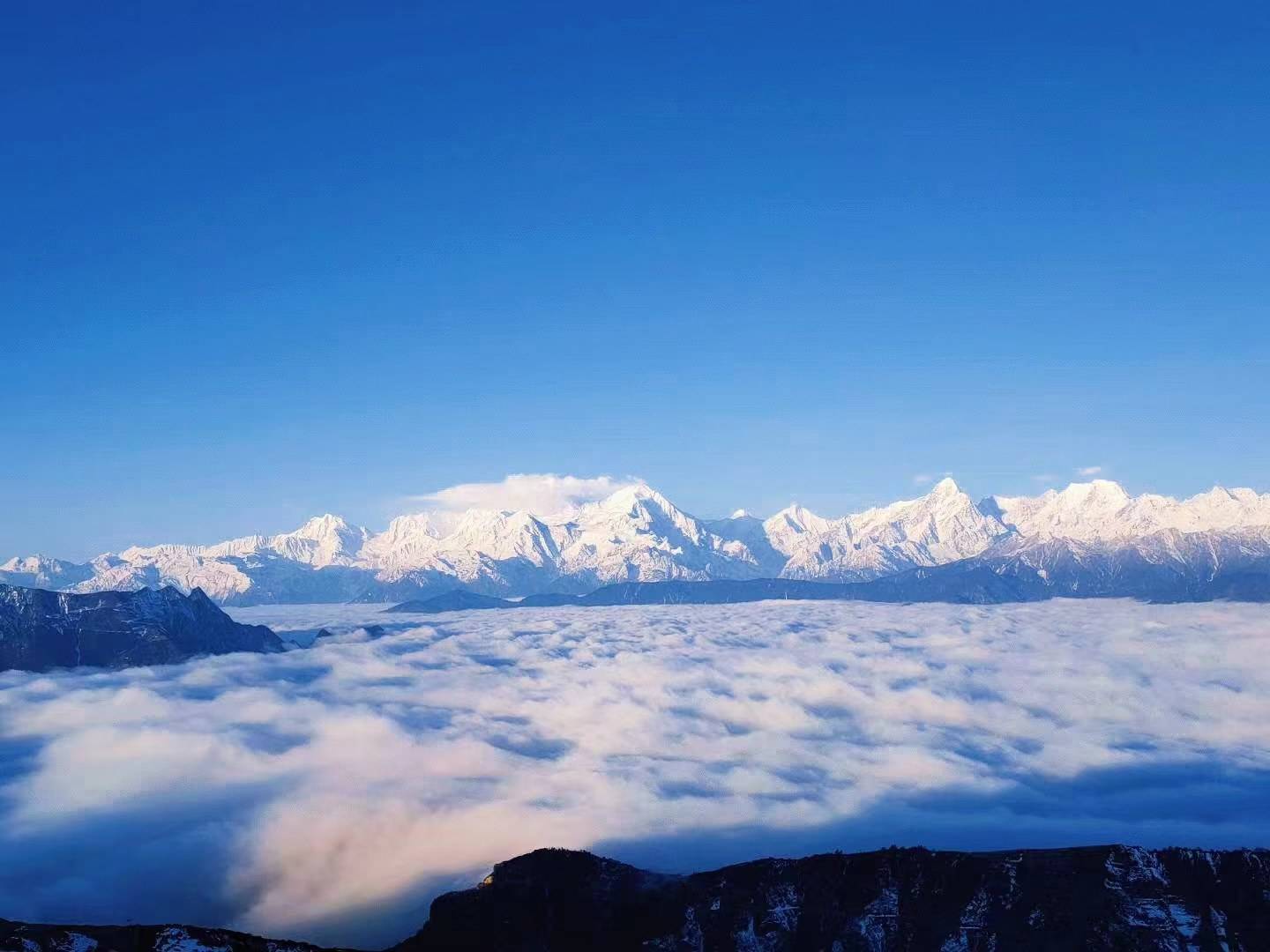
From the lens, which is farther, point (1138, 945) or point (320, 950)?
point (1138, 945)

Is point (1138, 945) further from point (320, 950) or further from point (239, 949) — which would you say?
point (239, 949)

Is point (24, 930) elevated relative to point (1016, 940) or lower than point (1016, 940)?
elevated

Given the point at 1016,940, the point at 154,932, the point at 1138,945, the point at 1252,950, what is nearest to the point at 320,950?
the point at 154,932

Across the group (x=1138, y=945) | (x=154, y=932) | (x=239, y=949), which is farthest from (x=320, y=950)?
(x=1138, y=945)

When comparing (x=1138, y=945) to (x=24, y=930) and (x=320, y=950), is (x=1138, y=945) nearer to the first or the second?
(x=320, y=950)

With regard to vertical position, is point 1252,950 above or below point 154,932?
below

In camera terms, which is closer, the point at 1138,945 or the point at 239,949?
the point at 239,949

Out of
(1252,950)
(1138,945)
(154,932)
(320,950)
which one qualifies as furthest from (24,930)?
(1252,950)

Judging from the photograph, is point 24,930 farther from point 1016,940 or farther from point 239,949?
point 1016,940
